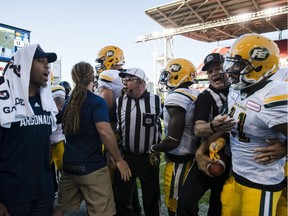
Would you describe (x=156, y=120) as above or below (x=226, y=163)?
above

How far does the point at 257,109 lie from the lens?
1.72m

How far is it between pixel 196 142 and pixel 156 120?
63cm

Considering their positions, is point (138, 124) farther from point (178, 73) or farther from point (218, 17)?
point (218, 17)

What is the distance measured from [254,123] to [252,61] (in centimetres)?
45

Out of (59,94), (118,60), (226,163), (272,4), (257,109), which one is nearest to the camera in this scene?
(257,109)

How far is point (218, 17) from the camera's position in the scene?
2027 centimetres

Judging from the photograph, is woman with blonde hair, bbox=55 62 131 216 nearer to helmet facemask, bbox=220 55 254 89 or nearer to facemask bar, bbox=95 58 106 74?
helmet facemask, bbox=220 55 254 89

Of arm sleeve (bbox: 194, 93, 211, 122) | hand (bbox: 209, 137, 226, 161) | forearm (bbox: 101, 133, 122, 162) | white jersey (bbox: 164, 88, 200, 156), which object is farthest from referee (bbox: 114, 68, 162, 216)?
hand (bbox: 209, 137, 226, 161)

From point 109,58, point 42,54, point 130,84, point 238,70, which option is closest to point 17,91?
point 42,54

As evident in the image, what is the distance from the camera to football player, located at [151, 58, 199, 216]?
244 cm

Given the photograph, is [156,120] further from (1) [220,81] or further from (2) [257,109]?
(2) [257,109]

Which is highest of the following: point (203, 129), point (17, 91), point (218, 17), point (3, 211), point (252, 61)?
point (218, 17)

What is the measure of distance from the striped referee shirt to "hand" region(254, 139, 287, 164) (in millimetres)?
1399

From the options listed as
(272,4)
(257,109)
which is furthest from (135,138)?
(272,4)
